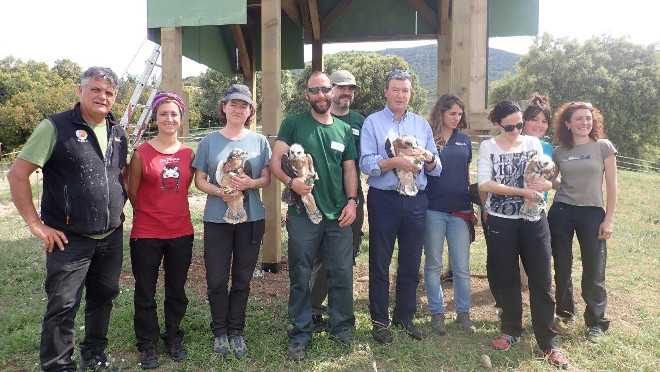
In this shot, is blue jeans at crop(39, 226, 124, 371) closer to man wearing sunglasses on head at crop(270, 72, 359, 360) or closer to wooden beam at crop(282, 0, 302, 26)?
man wearing sunglasses on head at crop(270, 72, 359, 360)

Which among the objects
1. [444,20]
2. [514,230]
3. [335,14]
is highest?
[335,14]

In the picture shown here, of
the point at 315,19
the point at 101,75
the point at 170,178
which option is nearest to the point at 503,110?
the point at 170,178

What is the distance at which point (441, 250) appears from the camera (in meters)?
3.92

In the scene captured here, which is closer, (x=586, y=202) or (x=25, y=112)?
(x=586, y=202)

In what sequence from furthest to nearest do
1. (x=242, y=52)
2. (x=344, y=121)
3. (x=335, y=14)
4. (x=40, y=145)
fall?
(x=335, y=14) < (x=242, y=52) < (x=344, y=121) < (x=40, y=145)

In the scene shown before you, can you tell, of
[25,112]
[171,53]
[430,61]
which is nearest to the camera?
[171,53]

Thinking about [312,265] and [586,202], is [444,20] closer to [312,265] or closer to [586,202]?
[586,202]

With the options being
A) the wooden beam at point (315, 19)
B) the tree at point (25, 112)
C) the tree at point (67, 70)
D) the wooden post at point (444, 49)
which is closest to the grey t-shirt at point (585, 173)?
the wooden post at point (444, 49)

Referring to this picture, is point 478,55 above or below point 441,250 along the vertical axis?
above

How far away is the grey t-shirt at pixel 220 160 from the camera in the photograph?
334cm

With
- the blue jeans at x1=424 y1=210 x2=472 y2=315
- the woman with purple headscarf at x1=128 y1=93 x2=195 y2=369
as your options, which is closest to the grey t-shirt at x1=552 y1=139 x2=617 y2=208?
the blue jeans at x1=424 y1=210 x2=472 y2=315

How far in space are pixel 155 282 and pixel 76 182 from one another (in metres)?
0.96

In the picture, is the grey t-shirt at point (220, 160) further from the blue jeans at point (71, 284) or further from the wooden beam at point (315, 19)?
the wooden beam at point (315, 19)

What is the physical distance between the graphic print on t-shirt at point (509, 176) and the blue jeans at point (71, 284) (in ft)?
9.28
